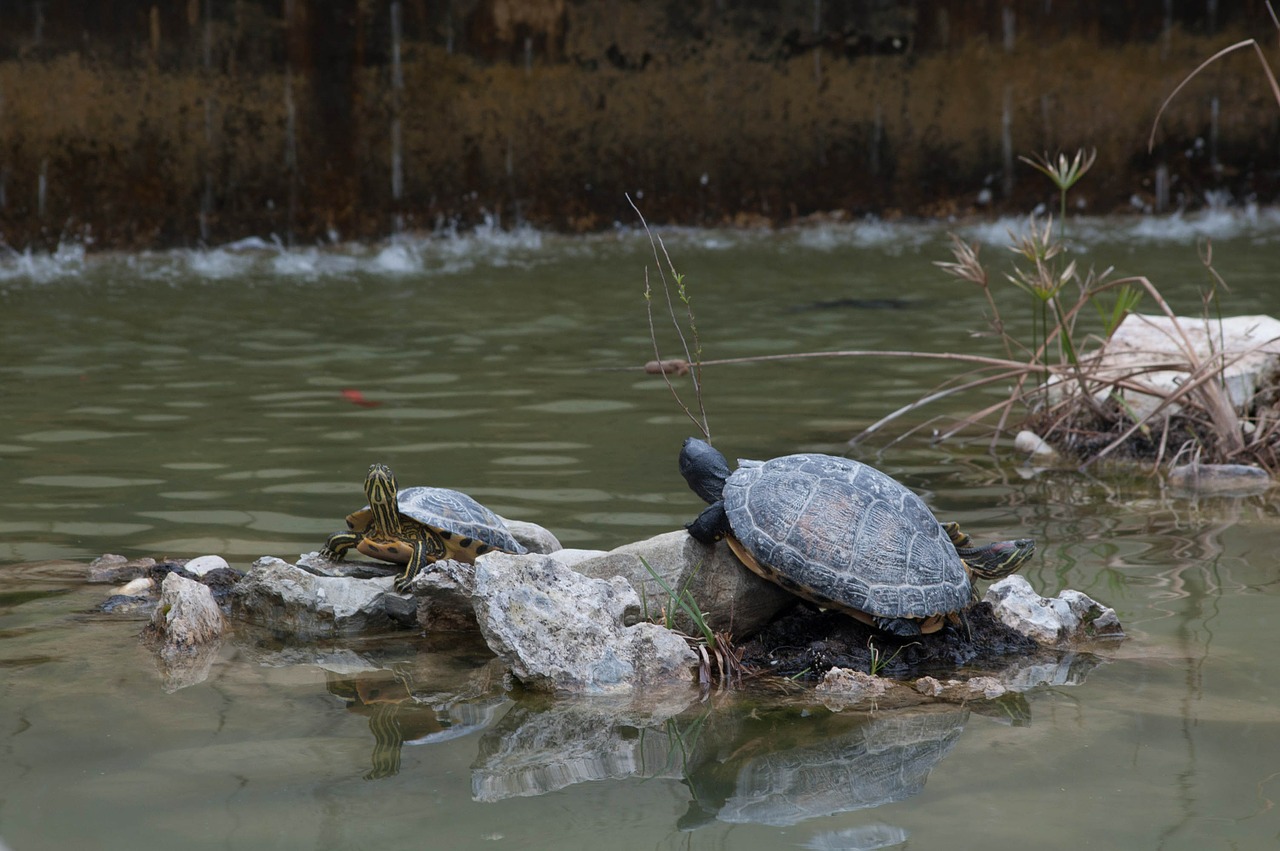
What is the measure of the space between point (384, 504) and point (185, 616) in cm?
79

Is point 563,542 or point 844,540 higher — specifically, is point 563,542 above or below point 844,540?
below

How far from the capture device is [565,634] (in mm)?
4082

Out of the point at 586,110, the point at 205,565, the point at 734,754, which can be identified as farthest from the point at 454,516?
the point at 586,110

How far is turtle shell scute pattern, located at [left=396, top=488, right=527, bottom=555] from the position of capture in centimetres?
489

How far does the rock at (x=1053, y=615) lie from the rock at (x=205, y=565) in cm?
264

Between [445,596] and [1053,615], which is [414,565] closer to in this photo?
[445,596]

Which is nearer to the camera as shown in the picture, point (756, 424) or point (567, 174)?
point (756, 424)

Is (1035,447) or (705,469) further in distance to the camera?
(1035,447)

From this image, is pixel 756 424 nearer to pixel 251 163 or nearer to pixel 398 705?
pixel 398 705

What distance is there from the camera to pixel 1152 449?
7.15 metres

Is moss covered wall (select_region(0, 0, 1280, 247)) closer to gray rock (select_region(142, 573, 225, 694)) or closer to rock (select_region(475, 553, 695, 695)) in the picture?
gray rock (select_region(142, 573, 225, 694))

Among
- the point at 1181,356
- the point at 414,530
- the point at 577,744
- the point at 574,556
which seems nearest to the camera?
the point at 577,744

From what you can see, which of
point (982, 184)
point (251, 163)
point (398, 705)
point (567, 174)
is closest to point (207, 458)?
point (398, 705)

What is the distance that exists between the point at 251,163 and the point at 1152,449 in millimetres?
9885
